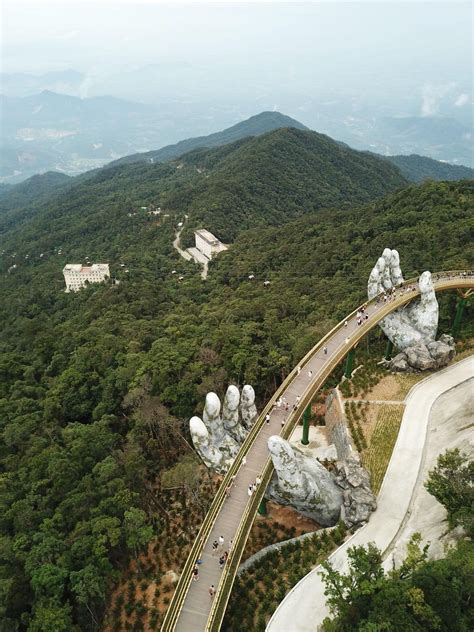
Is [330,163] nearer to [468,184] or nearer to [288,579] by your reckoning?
[468,184]

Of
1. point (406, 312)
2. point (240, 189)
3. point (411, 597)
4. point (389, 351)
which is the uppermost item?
point (240, 189)

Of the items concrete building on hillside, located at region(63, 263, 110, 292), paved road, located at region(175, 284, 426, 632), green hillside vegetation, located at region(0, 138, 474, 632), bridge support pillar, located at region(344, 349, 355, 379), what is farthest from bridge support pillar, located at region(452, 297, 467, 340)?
concrete building on hillside, located at region(63, 263, 110, 292)

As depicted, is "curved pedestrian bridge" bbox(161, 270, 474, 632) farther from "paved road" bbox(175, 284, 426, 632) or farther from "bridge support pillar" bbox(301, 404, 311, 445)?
"bridge support pillar" bbox(301, 404, 311, 445)

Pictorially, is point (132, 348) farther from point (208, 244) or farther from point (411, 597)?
point (208, 244)

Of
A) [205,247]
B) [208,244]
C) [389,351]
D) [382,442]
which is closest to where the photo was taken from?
[382,442]

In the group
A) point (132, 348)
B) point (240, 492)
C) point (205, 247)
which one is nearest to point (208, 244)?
point (205, 247)

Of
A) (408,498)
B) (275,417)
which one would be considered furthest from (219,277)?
(408,498)
